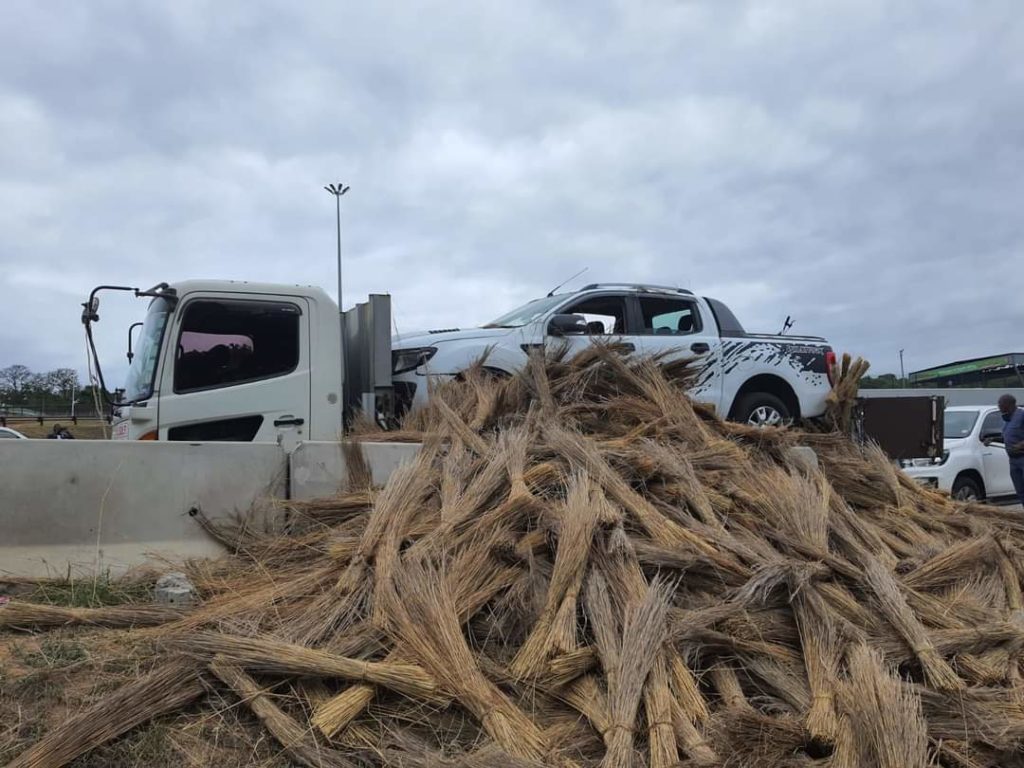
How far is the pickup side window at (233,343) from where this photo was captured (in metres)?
6.09

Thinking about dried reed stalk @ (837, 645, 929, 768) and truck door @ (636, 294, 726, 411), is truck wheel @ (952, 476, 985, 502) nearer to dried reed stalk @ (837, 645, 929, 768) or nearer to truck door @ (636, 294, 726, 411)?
truck door @ (636, 294, 726, 411)

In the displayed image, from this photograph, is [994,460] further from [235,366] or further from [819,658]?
[235,366]

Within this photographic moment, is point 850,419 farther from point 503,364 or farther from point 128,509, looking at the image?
point 128,509

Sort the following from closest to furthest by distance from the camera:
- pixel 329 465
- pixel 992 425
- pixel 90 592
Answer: pixel 90 592
pixel 329 465
pixel 992 425

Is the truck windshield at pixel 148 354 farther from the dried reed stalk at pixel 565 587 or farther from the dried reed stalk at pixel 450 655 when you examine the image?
the dried reed stalk at pixel 565 587

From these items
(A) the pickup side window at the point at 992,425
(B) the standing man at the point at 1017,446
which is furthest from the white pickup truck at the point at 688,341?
(A) the pickup side window at the point at 992,425

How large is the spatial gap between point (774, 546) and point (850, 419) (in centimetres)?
485

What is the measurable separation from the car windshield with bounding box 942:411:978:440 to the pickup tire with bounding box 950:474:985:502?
685 mm

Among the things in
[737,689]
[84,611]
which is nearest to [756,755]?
[737,689]

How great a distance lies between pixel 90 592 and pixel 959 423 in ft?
42.9

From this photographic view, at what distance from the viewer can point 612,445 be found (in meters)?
5.45

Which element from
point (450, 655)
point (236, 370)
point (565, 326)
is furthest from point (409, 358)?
point (450, 655)

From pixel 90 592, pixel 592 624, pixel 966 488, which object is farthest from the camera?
pixel 966 488

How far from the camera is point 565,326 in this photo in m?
7.70
